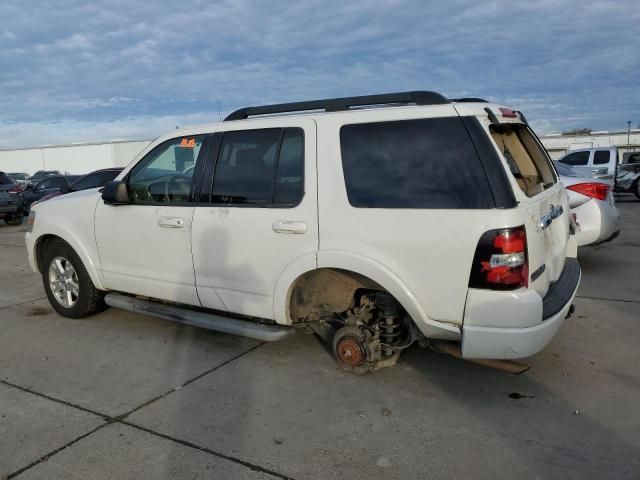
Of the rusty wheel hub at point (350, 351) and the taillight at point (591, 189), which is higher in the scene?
the taillight at point (591, 189)

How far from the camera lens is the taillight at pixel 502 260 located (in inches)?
125

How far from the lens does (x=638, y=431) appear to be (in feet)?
10.5

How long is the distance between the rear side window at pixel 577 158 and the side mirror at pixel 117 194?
17455 millimetres

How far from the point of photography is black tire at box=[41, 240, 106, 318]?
5387mm

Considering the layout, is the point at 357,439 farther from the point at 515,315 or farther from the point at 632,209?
the point at 632,209

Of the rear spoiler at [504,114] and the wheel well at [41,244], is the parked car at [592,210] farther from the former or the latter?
the wheel well at [41,244]

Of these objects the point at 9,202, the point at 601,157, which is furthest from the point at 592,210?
the point at 9,202

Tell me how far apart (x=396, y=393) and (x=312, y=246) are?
1.18m

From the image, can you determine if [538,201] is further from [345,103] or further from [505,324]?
[345,103]

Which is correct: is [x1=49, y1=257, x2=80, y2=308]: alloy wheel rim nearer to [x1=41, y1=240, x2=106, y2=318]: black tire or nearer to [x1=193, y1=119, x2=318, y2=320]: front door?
[x1=41, y1=240, x2=106, y2=318]: black tire

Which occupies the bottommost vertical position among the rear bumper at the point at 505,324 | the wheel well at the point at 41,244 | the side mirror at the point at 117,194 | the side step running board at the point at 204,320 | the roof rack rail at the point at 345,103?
the side step running board at the point at 204,320

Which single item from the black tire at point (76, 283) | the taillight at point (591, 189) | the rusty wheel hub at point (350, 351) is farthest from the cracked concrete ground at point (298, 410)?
the taillight at point (591, 189)

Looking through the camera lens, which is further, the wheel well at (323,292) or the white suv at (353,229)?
the wheel well at (323,292)

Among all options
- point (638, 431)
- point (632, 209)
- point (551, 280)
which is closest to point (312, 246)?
point (551, 280)
